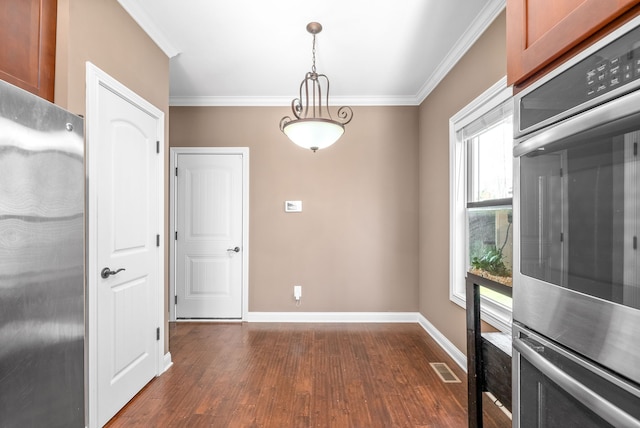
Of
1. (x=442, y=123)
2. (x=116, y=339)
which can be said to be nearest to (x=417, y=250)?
(x=442, y=123)

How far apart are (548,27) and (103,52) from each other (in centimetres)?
226

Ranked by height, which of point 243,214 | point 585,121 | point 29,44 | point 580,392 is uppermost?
point 29,44

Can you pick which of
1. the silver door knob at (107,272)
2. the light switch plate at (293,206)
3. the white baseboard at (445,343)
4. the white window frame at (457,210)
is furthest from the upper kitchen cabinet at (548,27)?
the light switch plate at (293,206)

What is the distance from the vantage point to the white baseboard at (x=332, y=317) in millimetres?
4082

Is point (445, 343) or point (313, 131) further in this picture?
point (445, 343)

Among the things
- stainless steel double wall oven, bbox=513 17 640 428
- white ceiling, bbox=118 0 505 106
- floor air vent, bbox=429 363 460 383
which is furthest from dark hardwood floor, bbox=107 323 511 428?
white ceiling, bbox=118 0 505 106

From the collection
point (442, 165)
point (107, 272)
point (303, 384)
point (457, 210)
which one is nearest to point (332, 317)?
point (303, 384)

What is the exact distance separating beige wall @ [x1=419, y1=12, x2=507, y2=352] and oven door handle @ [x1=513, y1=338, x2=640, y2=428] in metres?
1.95

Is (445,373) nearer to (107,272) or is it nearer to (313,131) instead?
(313,131)

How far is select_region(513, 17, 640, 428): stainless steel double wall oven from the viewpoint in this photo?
66 cm

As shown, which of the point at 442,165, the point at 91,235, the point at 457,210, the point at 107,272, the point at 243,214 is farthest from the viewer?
the point at 243,214

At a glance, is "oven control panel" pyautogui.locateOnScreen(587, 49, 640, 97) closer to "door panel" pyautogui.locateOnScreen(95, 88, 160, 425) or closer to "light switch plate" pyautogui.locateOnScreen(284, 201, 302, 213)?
"door panel" pyautogui.locateOnScreen(95, 88, 160, 425)

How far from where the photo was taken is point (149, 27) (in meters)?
2.49

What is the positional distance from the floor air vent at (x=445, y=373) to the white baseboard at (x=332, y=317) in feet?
3.89
